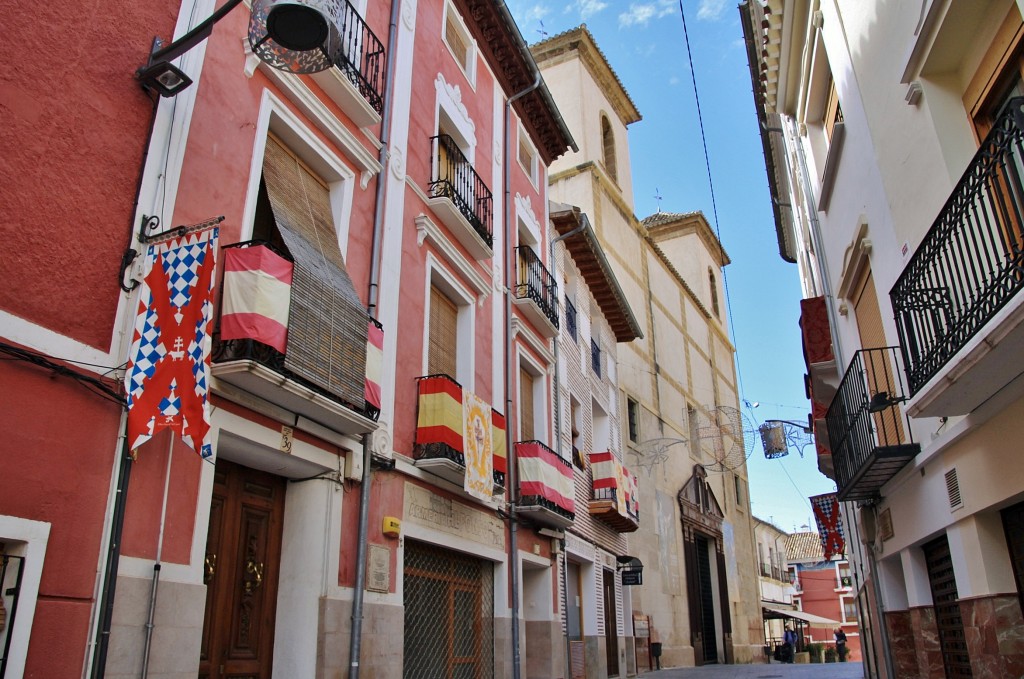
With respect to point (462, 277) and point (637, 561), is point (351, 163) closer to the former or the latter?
point (462, 277)

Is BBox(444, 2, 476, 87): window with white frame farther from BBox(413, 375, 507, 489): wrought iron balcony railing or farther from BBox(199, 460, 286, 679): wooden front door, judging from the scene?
BBox(199, 460, 286, 679): wooden front door

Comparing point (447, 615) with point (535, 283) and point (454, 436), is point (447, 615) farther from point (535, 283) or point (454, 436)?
point (535, 283)

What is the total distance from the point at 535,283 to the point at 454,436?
5.64m

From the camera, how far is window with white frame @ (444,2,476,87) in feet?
42.8

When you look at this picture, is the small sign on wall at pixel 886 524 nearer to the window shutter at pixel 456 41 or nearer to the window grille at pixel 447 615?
the window grille at pixel 447 615

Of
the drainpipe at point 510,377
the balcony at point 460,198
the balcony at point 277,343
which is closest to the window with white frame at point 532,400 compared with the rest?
the drainpipe at point 510,377

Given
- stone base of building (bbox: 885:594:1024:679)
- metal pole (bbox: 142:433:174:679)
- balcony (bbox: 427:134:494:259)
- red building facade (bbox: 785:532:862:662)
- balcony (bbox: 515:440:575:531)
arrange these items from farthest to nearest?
red building facade (bbox: 785:532:862:662)
balcony (bbox: 515:440:575:531)
balcony (bbox: 427:134:494:259)
stone base of building (bbox: 885:594:1024:679)
metal pole (bbox: 142:433:174:679)

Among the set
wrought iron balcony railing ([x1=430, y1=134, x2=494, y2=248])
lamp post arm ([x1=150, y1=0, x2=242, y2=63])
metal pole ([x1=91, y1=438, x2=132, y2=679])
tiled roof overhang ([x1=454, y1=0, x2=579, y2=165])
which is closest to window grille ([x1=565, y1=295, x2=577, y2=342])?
tiled roof overhang ([x1=454, y1=0, x2=579, y2=165])

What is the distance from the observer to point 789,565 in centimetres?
5659

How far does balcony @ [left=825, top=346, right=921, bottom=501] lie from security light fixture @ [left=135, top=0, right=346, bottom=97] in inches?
225

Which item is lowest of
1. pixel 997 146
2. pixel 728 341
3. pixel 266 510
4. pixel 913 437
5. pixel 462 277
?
pixel 266 510

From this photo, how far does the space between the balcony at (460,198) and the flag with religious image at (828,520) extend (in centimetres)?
840

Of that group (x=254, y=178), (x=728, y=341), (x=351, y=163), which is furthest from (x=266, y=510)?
(x=728, y=341)

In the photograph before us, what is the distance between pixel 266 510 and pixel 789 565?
55729mm
